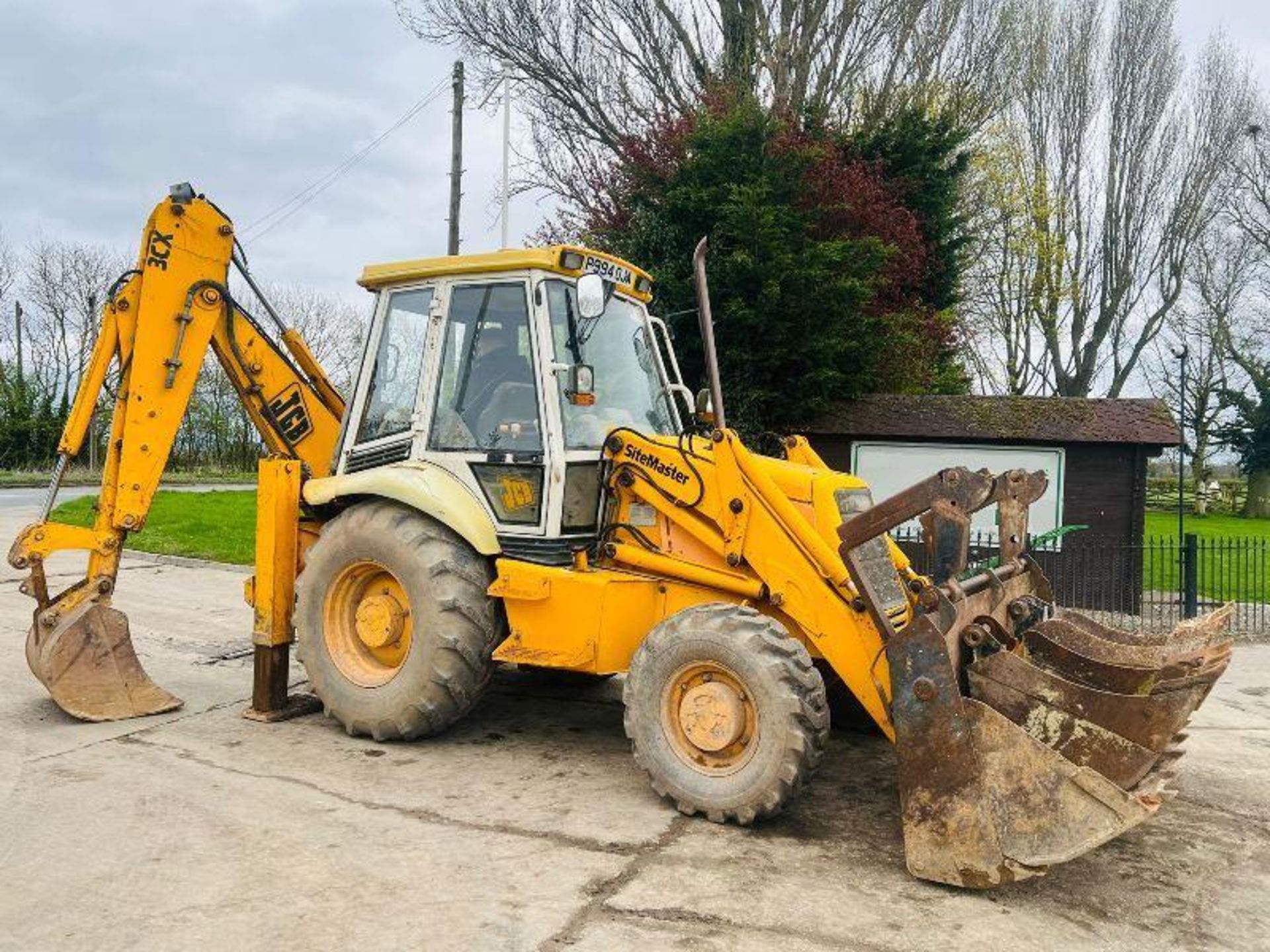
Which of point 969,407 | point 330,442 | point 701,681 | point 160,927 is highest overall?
point 969,407

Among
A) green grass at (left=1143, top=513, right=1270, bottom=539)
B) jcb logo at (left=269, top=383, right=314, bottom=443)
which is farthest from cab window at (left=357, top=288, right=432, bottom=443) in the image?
green grass at (left=1143, top=513, right=1270, bottom=539)

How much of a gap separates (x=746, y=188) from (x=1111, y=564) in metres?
6.19

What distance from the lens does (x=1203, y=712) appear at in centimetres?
712

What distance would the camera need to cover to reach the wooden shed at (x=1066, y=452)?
1145 centimetres

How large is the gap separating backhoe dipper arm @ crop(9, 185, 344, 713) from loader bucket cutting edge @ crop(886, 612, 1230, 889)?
380cm

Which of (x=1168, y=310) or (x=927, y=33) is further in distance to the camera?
(x=1168, y=310)

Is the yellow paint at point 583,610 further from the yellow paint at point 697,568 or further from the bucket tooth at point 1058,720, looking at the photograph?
the bucket tooth at point 1058,720

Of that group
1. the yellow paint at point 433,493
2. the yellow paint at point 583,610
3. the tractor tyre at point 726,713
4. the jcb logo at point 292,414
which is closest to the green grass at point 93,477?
the jcb logo at point 292,414

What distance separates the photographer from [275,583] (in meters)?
5.80

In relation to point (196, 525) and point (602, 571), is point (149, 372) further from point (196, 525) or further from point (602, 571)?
point (196, 525)

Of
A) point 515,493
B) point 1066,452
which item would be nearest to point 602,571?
point 515,493

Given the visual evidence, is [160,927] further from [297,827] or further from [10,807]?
[10,807]

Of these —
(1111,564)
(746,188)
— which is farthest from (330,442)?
(1111,564)

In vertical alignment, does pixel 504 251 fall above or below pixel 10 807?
above
